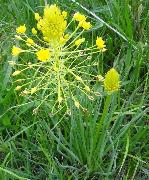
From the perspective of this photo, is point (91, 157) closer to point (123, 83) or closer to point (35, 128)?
point (35, 128)

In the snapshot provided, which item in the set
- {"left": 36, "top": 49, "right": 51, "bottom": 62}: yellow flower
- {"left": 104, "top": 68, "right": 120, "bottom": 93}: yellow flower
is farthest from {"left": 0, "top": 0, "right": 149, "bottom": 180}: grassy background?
{"left": 36, "top": 49, "right": 51, "bottom": 62}: yellow flower

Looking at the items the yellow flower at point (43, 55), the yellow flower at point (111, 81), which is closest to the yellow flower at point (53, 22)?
the yellow flower at point (43, 55)

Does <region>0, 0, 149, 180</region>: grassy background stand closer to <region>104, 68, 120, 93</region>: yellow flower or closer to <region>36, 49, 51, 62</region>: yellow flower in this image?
<region>104, 68, 120, 93</region>: yellow flower

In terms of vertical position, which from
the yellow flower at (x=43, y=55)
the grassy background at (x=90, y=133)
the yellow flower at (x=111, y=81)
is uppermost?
the yellow flower at (x=43, y=55)

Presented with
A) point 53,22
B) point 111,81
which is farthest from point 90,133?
point 53,22

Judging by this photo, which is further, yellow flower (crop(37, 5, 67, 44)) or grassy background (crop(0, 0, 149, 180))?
grassy background (crop(0, 0, 149, 180))

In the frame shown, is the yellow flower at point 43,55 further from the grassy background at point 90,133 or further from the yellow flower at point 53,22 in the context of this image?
the grassy background at point 90,133
